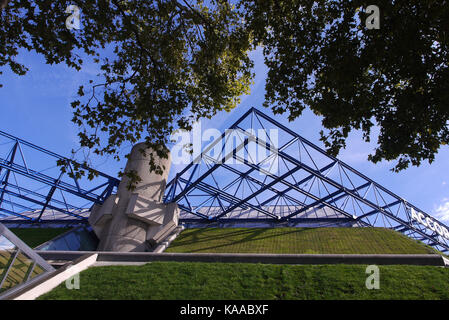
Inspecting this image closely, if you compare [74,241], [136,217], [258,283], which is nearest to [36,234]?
[74,241]

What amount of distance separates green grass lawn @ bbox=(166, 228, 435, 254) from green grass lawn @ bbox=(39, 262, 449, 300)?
9807 mm

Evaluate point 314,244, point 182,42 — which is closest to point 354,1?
point 182,42

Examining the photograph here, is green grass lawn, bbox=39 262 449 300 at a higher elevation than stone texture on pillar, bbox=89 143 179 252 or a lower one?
lower

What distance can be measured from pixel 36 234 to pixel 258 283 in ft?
98.8

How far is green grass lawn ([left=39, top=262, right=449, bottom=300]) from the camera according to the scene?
318 inches

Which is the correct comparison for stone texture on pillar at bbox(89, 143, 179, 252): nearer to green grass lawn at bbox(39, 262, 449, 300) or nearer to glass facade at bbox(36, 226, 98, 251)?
glass facade at bbox(36, 226, 98, 251)

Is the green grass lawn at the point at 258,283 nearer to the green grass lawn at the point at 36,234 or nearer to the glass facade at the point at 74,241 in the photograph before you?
the glass facade at the point at 74,241

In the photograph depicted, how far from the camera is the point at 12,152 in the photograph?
25953mm

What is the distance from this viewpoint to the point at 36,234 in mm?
28594

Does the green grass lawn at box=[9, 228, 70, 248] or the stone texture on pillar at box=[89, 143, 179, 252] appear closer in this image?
the stone texture on pillar at box=[89, 143, 179, 252]

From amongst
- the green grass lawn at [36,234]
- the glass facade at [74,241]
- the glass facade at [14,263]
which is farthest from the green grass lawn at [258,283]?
Answer: the green grass lawn at [36,234]

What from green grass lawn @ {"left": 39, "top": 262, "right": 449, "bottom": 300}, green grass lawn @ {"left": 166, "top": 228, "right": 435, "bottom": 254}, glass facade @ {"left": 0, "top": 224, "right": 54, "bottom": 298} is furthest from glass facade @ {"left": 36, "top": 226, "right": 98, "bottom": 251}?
green grass lawn @ {"left": 39, "top": 262, "right": 449, "bottom": 300}

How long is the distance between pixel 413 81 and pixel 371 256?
7032mm

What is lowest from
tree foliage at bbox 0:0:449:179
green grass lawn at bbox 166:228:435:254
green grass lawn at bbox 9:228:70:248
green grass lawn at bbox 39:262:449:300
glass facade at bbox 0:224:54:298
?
green grass lawn at bbox 39:262:449:300
